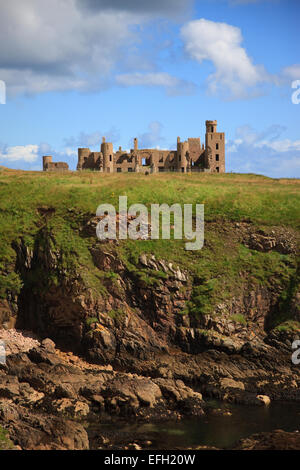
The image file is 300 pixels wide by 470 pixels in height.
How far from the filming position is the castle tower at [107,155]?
98.8 metres

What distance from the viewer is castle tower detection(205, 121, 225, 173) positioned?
100125mm

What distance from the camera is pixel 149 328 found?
56.9 m

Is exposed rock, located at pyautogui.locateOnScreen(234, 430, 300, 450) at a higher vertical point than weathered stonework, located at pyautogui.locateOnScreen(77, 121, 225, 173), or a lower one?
lower

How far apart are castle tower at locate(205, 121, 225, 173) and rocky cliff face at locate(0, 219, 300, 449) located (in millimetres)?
37858

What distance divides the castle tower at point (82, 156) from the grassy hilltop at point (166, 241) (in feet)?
98.1

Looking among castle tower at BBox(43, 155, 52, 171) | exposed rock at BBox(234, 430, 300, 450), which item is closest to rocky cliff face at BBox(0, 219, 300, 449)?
exposed rock at BBox(234, 430, 300, 450)

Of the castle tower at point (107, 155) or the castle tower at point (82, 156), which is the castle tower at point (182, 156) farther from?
the castle tower at point (82, 156)

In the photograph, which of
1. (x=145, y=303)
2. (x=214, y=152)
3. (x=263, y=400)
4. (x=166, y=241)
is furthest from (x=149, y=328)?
(x=214, y=152)

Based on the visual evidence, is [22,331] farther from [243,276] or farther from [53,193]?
[243,276]

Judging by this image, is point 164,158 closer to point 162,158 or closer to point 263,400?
point 162,158

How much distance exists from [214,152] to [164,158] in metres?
7.76

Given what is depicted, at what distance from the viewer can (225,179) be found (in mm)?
77688

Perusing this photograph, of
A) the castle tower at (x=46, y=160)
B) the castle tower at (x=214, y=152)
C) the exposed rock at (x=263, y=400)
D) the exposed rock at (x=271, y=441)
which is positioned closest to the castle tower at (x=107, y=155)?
the castle tower at (x=46, y=160)

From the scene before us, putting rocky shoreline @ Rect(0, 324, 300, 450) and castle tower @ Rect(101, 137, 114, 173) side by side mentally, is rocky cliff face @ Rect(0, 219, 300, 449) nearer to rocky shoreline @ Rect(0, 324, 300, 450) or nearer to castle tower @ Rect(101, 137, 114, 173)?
rocky shoreline @ Rect(0, 324, 300, 450)
